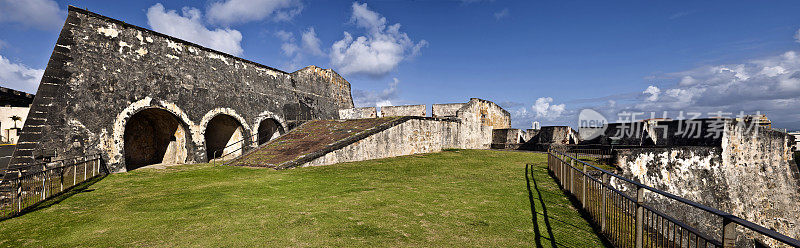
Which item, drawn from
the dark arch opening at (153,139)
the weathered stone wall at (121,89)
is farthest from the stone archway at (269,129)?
the dark arch opening at (153,139)

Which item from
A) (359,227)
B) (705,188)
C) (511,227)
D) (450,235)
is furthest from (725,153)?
(359,227)

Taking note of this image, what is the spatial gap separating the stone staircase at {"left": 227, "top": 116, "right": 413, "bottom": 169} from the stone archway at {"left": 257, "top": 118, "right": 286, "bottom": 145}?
1.87 metres

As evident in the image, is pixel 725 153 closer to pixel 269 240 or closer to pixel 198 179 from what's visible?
pixel 269 240

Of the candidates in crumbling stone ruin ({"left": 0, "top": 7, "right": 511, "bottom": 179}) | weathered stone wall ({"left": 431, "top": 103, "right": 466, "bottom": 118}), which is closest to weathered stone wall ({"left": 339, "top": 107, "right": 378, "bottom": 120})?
crumbling stone ruin ({"left": 0, "top": 7, "right": 511, "bottom": 179})

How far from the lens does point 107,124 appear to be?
11.3 metres

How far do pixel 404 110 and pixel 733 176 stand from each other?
53.2ft

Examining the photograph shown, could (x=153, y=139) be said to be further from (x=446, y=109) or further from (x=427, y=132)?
(x=446, y=109)

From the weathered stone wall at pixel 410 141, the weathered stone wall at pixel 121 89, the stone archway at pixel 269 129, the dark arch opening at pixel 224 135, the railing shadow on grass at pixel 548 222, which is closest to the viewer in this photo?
the railing shadow on grass at pixel 548 222

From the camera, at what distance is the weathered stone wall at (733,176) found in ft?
35.5

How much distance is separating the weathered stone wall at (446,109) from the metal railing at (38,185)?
55.4 ft

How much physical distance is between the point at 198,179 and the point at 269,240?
640cm

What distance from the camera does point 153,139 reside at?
15.5 metres

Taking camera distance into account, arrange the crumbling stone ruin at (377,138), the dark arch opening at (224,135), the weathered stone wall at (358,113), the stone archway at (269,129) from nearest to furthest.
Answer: the crumbling stone ruin at (377,138) → the dark arch opening at (224,135) → the stone archway at (269,129) → the weathered stone wall at (358,113)

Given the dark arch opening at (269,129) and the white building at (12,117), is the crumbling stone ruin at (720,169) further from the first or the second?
the white building at (12,117)
